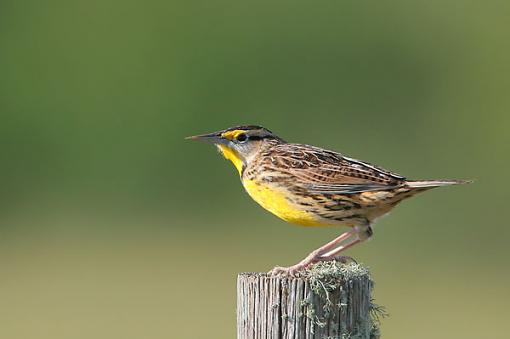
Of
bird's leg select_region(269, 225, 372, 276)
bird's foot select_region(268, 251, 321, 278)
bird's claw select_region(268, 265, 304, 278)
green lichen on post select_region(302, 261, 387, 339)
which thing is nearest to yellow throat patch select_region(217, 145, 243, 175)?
bird's leg select_region(269, 225, 372, 276)

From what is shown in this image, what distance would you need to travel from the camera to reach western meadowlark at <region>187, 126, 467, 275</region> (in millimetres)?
6129

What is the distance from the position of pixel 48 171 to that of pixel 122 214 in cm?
139

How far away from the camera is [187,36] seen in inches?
675

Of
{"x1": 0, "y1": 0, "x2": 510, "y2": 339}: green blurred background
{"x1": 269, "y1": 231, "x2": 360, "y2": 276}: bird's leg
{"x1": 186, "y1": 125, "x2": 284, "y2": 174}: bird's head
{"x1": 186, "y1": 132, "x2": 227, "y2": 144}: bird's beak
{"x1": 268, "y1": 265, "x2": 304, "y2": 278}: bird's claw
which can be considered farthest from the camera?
{"x1": 0, "y1": 0, "x2": 510, "y2": 339}: green blurred background

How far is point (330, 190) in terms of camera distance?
242 inches

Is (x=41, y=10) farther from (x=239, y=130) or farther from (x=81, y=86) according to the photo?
(x=239, y=130)

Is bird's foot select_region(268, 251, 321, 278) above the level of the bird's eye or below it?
below

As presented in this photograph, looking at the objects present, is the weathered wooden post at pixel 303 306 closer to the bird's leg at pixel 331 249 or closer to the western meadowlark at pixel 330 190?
the bird's leg at pixel 331 249

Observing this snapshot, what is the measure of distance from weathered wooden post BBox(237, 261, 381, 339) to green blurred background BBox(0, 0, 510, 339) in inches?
301

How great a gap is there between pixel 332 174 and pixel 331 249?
39cm

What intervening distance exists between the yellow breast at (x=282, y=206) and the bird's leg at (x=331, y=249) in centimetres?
15

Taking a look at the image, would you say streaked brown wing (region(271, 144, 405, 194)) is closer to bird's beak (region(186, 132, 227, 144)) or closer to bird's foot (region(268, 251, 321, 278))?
bird's beak (region(186, 132, 227, 144))

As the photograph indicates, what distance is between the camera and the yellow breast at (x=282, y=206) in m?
6.16

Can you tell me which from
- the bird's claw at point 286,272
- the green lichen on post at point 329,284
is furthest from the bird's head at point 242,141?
the green lichen on post at point 329,284
